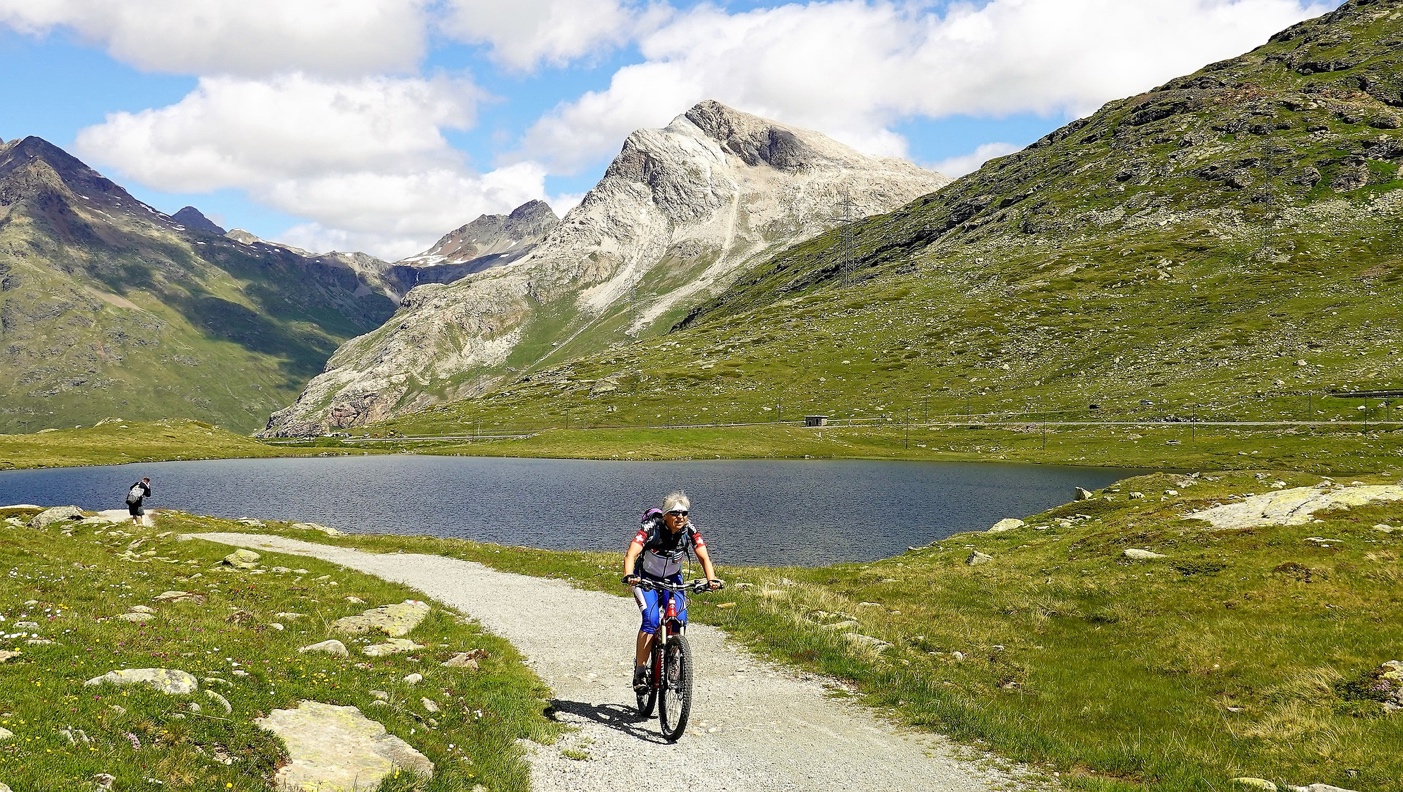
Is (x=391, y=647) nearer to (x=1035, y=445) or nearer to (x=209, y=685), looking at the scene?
(x=209, y=685)

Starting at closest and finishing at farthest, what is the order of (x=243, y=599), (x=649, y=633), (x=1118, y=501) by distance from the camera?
(x=649, y=633) < (x=243, y=599) < (x=1118, y=501)

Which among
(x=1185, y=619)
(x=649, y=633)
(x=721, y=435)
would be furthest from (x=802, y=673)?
(x=721, y=435)

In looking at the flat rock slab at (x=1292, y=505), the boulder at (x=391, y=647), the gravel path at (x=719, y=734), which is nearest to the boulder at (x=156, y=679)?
the gravel path at (x=719, y=734)

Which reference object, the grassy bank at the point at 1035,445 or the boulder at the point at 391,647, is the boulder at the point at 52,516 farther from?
the grassy bank at the point at 1035,445

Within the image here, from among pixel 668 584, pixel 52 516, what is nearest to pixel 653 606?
pixel 668 584

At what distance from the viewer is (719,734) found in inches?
641

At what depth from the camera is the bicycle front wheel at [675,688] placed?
15758mm

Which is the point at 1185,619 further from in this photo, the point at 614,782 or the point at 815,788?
the point at 614,782

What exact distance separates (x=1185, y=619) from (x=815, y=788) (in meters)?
19.0

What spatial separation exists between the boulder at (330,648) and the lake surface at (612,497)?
3866 centimetres

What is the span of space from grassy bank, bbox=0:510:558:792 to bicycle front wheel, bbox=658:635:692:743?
2.42 m

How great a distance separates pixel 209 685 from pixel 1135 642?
26.0m

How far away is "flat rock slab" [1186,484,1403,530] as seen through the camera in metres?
34.3

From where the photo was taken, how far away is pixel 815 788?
535 inches
